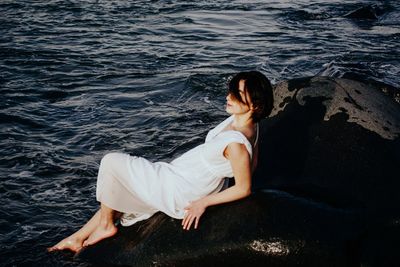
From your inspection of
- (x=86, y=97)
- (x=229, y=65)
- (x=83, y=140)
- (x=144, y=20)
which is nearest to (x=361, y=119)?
(x=83, y=140)

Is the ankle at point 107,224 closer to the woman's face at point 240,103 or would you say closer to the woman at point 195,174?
the woman at point 195,174

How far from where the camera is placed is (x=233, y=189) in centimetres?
417

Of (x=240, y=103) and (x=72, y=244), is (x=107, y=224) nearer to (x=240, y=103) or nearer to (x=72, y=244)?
(x=72, y=244)

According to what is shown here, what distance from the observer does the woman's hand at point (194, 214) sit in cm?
424

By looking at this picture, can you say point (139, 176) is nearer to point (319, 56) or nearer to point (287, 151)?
point (287, 151)

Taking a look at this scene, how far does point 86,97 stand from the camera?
10180 millimetres

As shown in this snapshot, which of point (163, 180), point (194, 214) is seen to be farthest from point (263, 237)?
point (163, 180)

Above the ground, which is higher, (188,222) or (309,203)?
(309,203)

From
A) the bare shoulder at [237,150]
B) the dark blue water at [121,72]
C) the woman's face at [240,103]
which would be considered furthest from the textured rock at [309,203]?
the dark blue water at [121,72]

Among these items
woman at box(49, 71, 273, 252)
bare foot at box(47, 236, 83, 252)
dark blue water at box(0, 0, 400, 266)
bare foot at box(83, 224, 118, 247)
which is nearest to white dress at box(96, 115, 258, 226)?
woman at box(49, 71, 273, 252)

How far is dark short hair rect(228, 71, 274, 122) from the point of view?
4.19m

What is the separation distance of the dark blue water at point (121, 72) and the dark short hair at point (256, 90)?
2048 mm

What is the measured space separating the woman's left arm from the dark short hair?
37cm

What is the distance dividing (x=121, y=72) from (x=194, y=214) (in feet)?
25.7
